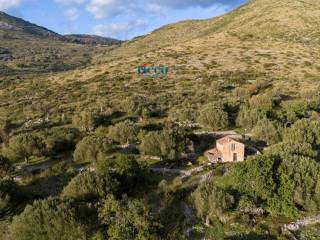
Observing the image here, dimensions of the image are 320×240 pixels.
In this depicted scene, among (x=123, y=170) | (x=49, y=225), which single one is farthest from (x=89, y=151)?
(x=49, y=225)

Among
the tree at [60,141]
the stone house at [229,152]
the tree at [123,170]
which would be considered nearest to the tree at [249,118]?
the stone house at [229,152]

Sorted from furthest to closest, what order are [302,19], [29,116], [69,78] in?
[302,19] < [69,78] < [29,116]

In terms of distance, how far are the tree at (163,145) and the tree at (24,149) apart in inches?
316

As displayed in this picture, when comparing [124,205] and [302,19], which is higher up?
[302,19]

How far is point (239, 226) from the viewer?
781 inches

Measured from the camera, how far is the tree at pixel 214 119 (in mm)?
38156

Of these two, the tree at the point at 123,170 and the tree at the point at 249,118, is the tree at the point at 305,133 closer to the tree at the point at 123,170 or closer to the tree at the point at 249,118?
the tree at the point at 249,118

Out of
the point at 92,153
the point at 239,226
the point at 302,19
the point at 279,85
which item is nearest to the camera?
the point at 239,226

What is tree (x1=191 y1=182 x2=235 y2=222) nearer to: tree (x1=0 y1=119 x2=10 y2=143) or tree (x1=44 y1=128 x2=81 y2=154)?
tree (x1=44 y1=128 x2=81 y2=154)

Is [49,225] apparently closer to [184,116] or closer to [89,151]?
[89,151]

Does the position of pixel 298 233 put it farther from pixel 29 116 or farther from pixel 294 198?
pixel 29 116

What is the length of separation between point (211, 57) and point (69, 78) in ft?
94.6

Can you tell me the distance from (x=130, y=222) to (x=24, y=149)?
16443 millimetres

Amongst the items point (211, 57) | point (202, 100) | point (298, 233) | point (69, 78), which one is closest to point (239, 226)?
point (298, 233)
